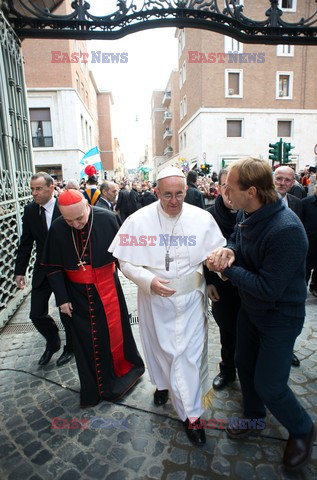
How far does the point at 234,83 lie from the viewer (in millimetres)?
23484

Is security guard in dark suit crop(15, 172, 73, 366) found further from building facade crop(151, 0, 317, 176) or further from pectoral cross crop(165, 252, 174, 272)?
building facade crop(151, 0, 317, 176)

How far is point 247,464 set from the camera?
210cm

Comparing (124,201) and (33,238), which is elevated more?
(33,238)

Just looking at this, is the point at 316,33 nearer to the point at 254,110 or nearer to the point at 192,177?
the point at 192,177

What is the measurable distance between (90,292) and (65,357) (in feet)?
3.97

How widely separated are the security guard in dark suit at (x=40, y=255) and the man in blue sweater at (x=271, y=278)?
2.03 m

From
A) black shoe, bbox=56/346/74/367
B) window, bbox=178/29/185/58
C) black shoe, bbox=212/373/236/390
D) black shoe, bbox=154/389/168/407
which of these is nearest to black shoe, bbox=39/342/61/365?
black shoe, bbox=56/346/74/367

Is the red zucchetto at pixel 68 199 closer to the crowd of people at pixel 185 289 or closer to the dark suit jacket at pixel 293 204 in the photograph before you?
the crowd of people at pixel 185 289


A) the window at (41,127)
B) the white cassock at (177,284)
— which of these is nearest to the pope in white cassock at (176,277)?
the white cassock at (177,284)

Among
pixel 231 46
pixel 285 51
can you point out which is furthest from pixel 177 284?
pixel 285 51

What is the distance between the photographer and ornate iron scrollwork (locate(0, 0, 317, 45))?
438 centimetres

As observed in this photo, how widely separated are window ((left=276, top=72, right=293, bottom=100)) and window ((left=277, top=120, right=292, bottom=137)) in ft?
5.71

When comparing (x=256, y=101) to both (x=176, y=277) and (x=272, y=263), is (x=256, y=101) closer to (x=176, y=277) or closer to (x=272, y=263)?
(x=176, y=277)

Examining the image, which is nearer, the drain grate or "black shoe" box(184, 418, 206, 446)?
"black shoe" box(184, 418, 206, 446)
